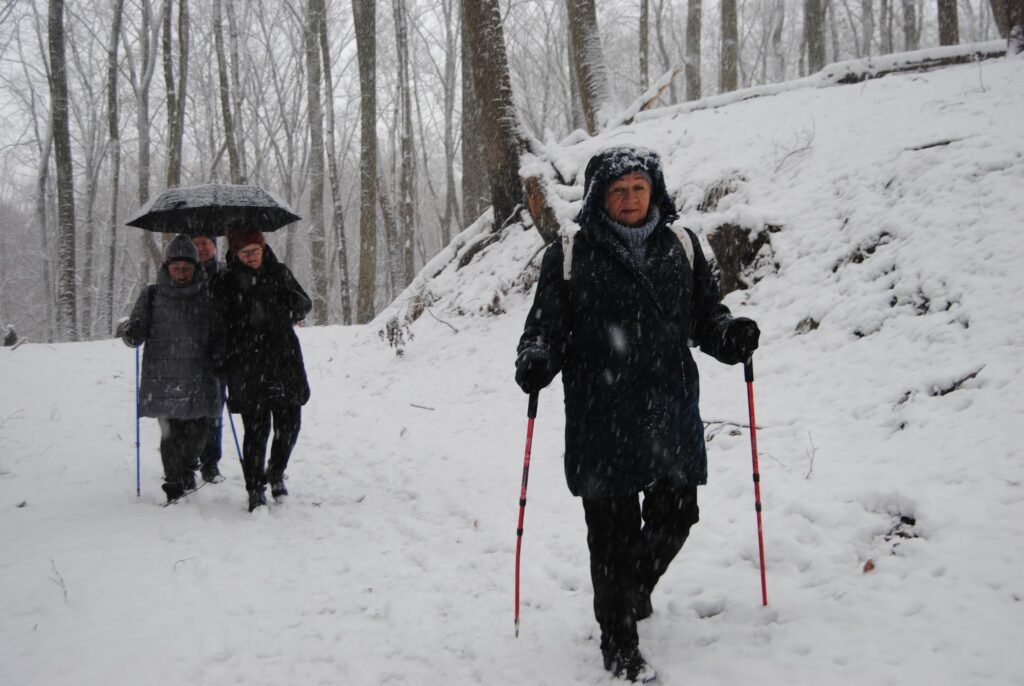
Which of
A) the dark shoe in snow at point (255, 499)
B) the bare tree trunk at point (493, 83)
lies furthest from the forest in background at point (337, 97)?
the dark shoe in snow at point (255, 499)

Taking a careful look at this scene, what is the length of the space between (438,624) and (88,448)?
528 centimetres

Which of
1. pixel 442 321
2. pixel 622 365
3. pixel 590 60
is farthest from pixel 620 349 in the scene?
pixel 590 60

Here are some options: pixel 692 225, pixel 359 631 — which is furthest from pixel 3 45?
pixel 359 631

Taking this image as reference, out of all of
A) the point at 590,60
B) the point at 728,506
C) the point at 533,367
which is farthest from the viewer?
the point at 590,60

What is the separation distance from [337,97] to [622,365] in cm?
2893

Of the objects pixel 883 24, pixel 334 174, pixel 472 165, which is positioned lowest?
pixel 472 165

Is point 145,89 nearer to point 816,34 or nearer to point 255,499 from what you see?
point 816,34

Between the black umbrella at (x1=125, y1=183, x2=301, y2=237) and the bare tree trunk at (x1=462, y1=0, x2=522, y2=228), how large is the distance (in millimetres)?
4592

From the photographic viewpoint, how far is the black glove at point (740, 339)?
107 inches

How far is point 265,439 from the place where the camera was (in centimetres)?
494

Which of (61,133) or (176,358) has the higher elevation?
(61,133)

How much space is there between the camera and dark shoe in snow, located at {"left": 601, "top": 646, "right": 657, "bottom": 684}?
2.66m

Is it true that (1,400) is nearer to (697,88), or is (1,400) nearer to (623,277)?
(623,277)

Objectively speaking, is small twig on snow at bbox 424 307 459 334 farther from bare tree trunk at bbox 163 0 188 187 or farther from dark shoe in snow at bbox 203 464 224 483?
bare tree trunk at bbox 163 0 188 187
